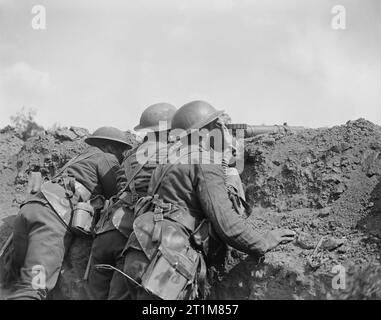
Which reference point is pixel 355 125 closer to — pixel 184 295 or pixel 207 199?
pixel 207 199

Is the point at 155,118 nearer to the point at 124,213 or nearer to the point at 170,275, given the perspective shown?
the point at 124,213

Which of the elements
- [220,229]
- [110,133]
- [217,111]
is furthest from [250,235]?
[110,133]

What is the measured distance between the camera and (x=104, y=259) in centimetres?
630

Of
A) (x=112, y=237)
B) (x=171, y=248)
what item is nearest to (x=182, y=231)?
(x=171, y=248)

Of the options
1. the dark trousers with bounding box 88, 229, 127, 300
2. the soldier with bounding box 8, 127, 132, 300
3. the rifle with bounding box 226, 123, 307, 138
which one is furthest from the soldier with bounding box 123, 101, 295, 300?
the rifle with bounding box 226, 123, 307, 138

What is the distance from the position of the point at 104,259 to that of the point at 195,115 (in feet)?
6.22

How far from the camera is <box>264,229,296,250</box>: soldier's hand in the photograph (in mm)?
5711

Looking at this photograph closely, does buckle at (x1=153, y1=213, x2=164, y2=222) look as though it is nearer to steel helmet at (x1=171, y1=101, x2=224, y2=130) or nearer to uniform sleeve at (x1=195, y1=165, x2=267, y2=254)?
uniform sleeve at (x1=195, y1=165, x2=267, y2=254)

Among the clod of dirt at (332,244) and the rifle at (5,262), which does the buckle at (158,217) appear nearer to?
the clod of dirt at (332,244)

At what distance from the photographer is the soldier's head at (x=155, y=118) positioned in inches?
305

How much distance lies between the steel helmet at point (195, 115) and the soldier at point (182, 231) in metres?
Answer: 0.37

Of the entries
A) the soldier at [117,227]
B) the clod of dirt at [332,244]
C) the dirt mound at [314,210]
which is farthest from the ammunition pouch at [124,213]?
the clod of dirt at [332,244]

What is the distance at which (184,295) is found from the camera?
5340 mm
